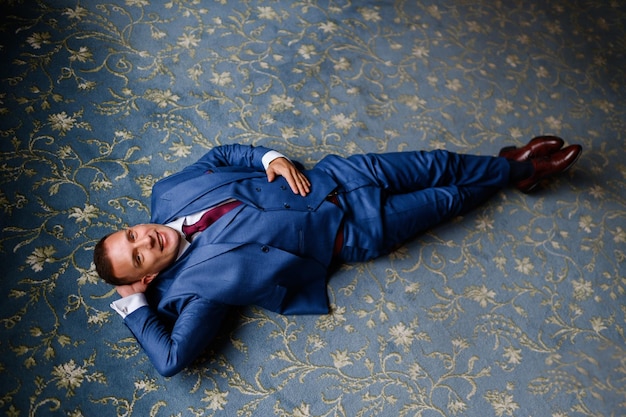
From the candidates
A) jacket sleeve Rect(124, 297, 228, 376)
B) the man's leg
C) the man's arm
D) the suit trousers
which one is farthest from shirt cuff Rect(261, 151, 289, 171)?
jacket sleeve Rect(124, 297, 228, 376)

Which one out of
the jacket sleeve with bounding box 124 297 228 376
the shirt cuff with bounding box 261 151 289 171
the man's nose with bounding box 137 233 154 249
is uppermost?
the shirt cuff with bounding box 261 151 289 171

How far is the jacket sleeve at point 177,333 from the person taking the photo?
175 centimetres

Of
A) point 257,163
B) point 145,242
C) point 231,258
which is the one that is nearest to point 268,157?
point 257,163

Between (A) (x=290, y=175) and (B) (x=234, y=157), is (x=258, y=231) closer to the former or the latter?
(A) (x=290, y=175)

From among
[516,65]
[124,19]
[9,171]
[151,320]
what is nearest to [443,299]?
[151,320]

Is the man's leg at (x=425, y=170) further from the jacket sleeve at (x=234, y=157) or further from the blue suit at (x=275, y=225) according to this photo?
the jacket sleeve at (x=234, y=157)

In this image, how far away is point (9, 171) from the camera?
216 centimetres

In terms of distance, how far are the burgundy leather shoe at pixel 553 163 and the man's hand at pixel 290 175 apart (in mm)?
1115

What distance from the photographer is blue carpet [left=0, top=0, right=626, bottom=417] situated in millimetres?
1949

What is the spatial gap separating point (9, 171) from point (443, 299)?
1922 mm

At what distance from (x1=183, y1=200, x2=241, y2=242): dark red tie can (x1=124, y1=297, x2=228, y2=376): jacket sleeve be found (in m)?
0.25

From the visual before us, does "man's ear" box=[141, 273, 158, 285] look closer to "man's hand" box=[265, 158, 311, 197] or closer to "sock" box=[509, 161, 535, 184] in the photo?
"man's hand" box=[265, 158, 311, 197]

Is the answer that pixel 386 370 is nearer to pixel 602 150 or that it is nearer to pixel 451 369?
pixel 451 369

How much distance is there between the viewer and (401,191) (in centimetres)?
227
